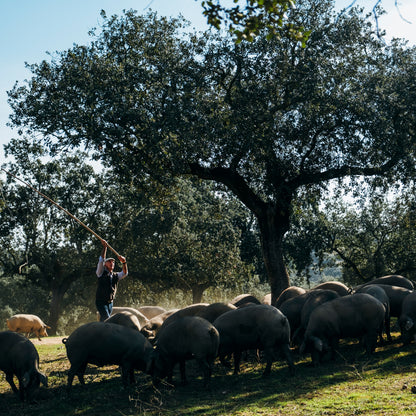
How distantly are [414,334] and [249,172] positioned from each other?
833cm

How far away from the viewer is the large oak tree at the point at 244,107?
15.0m

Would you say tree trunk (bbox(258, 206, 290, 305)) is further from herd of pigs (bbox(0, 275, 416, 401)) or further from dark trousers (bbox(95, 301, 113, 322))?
dark trousers (bbox(95, 301, 113, 322))

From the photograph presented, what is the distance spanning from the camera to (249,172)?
17.6 m

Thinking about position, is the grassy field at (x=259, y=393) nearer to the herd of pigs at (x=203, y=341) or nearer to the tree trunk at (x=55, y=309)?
the herd of pigs at (x=203, y=341)

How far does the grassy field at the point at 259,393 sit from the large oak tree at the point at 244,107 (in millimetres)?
6921

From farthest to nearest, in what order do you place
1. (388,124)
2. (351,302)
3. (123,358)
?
(388,124), (351,302), (123,358)

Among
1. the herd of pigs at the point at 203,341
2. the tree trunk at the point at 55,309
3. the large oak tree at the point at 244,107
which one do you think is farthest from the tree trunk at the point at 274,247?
the tree trunk at the point at 55,309

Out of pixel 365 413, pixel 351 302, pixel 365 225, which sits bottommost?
pixel 365 413

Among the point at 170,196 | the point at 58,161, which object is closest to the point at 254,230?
the point at 58,161

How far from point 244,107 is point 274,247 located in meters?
5.06

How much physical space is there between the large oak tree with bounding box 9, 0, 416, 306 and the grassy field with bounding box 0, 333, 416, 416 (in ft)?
22.7

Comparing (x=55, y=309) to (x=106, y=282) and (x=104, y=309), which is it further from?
(x=106, y=282)

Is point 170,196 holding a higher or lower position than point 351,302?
higher

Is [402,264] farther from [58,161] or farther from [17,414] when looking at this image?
[17,414]
